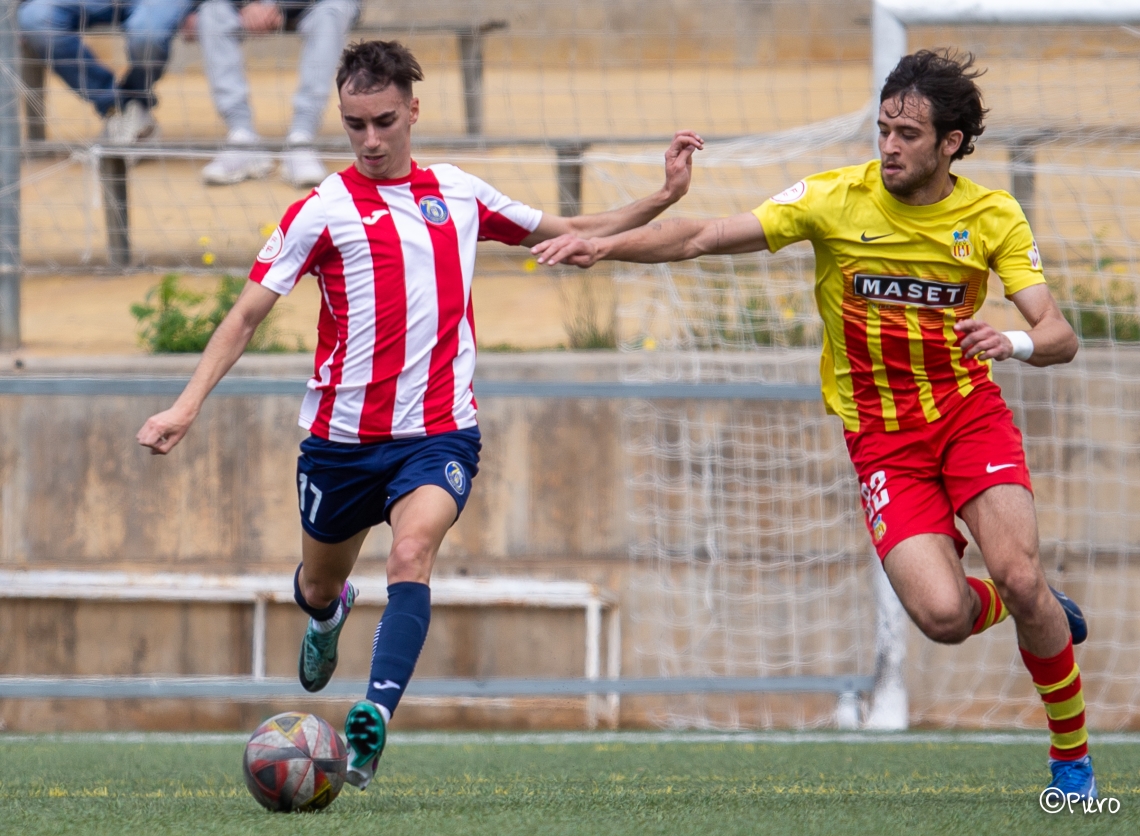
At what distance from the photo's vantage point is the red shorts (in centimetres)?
447

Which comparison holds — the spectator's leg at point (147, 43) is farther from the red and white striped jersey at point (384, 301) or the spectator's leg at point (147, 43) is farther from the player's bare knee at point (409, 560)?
the player's bare knee at point (409, 560)

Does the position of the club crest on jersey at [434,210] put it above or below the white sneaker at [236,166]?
below

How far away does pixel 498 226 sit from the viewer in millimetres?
5012

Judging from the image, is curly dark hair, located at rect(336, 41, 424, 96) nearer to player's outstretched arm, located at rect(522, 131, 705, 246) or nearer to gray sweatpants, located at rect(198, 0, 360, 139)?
player's outstretched arm, located at rect(522, 131, 705, 246)

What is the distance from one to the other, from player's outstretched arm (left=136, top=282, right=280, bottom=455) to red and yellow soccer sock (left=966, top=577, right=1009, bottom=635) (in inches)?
94.0

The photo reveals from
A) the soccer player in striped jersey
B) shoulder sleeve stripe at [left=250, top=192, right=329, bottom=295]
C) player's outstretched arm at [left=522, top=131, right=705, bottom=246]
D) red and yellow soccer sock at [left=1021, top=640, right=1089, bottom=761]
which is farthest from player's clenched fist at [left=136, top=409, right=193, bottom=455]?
red and yellow soccer sock at [left=1021, top=640, right=1089, bottom=761]

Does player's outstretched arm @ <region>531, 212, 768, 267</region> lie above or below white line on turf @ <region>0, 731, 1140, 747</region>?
above

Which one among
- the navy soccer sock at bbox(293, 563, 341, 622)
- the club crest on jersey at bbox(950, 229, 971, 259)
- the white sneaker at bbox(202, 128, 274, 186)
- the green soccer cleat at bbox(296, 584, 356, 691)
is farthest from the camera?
the white sneaker at bbox(202, 128, 274, 186)

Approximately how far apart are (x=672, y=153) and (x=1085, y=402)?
4.18 metres

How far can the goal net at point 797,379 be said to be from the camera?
26.0 feet

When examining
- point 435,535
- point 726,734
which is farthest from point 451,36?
point 435,535

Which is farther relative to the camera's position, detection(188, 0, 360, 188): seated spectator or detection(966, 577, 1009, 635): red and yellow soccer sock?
detection(188, 0, 360, 188): seated spectator

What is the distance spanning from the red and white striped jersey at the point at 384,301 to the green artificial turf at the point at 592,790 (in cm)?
120

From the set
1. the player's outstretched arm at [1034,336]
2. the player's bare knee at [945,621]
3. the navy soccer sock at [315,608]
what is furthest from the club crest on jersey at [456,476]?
the player's outstretched arm at [1034,336]
